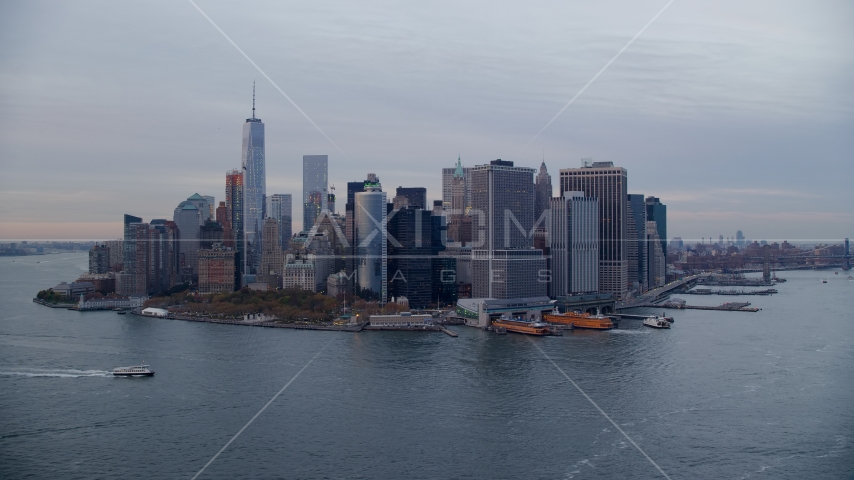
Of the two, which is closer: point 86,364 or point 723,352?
point 86,364

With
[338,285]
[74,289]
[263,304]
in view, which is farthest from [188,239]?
[263,304]

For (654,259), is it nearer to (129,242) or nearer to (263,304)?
(263,304)

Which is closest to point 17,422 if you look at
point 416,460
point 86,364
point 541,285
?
point 86,364

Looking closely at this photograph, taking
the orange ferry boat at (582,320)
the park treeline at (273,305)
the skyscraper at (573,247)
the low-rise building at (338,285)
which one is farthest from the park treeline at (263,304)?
the skyscraper at (573,247)

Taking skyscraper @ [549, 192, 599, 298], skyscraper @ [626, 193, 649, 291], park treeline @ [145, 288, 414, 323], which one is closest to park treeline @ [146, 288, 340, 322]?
park treeline @ [145, 288, 414, 323]

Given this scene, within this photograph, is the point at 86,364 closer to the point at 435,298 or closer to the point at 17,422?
the point at 17,422
